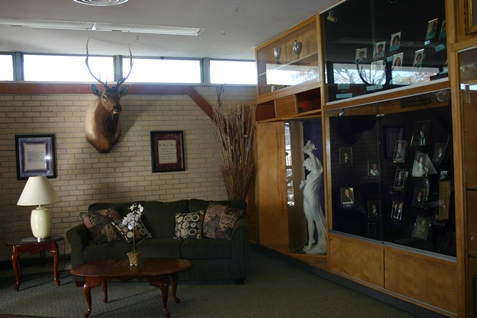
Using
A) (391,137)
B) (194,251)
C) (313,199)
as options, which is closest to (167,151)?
(194,251)

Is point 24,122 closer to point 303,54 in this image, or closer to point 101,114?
point 101,114

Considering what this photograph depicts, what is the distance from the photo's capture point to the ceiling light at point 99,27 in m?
6.18

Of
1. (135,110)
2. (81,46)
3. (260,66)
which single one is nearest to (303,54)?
(260,66)

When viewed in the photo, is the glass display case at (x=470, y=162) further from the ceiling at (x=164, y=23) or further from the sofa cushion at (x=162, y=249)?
the sofa cushion at (x=162, y=249)

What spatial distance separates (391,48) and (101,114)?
4152mm

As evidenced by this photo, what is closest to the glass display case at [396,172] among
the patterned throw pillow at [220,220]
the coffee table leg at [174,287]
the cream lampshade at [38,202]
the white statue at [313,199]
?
the white statue at [313,199]

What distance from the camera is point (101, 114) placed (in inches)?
279

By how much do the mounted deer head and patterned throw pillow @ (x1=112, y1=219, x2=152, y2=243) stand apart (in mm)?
1411

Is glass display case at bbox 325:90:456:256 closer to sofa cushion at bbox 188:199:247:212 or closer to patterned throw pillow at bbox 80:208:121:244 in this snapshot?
sofa cushion at bbox 188:199:247:212

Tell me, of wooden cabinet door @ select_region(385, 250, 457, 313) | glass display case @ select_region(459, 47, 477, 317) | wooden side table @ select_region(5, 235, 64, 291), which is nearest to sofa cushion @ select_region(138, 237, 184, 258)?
wooden side table @ select_region(5, 235, 64, 291)

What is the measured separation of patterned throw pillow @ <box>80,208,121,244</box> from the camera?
20.7ft

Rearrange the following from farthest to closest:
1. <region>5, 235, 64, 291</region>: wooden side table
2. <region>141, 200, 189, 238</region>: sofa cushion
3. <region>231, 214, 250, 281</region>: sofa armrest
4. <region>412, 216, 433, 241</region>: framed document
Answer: <region>141, 200, 189, 238</region>: sofa cushion → <region>5, 235, 64, 291</region>: wooden side table → <region>231, 214, 250, 281</region>: sofa armrest → <region>412, 216, 433, 241</region>: framed document

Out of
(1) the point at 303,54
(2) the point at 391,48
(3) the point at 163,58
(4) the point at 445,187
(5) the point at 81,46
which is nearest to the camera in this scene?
(4) the point at 445,187

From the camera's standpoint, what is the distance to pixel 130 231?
641cm
